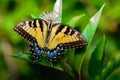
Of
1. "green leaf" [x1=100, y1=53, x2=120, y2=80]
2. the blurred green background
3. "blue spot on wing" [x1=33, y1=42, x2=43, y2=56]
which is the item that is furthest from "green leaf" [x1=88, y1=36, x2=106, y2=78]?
the blurred green background

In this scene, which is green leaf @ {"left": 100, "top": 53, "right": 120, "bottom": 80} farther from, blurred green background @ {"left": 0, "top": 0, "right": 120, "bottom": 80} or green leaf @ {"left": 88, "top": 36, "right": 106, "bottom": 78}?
blurred green background @ {"left": 0, "top": 0, "right": 120, "bottom": 80}

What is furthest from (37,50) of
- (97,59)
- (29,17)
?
(29,17)

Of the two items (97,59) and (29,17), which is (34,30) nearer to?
(97,59)

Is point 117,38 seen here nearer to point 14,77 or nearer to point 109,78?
point 14,77

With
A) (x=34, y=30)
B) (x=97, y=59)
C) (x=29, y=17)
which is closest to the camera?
(x=97, y=59)

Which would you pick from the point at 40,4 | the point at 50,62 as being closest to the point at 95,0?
the point at 40,4

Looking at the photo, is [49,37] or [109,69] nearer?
[109,69]
